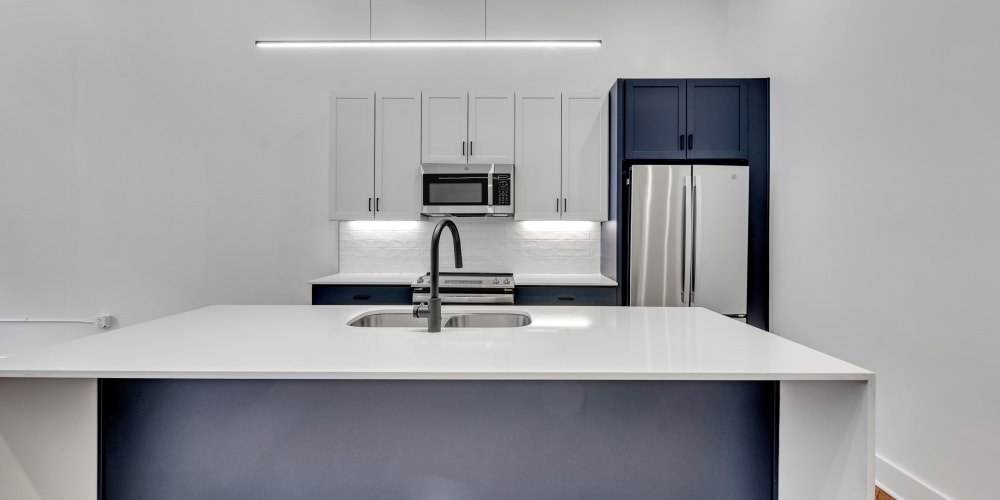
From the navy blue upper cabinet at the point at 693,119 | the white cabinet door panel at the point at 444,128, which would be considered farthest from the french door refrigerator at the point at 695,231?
the white cabinet door panel at the point at 444,128

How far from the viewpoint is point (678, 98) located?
3.40 m

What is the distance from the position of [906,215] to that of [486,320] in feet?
6.56

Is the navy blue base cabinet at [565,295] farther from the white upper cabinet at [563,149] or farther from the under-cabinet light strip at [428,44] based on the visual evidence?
the under-cabinet light strip at [428,44]

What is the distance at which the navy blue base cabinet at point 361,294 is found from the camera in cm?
348

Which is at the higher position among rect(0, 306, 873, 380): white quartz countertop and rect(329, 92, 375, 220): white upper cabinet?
rect(329, 92, 375, 220): white upper cabinet

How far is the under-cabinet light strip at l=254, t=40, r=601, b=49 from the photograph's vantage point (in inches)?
157

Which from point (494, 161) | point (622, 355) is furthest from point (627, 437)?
point (494, 161)

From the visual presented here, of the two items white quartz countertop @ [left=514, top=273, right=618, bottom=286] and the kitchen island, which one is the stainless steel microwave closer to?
white quartz countertop @ [left=514, top=273, right=618, bottom=286]

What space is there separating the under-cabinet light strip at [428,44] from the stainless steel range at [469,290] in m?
1.97

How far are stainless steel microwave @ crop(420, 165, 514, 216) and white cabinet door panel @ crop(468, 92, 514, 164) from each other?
99mm

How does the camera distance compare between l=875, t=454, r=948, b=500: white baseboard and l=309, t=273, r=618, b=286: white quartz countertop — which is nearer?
l=875, t=454, r=948, b=500: white baseboard

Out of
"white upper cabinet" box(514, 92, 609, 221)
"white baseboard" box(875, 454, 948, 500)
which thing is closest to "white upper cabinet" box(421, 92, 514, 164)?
"white upper cabinet" box(514, 92, 609, 221)

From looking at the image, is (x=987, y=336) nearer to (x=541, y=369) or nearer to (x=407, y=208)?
(x=541, y=369)

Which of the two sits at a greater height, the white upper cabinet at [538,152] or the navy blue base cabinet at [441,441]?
the white upper cabinet at [538,152]
